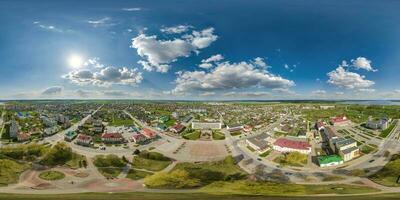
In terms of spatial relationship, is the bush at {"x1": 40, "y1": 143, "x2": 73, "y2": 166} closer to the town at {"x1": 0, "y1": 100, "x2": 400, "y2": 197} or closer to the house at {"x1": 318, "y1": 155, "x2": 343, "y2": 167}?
the town at {"x1": 0, "y1": 100, "x2": 400, "y2": 197}

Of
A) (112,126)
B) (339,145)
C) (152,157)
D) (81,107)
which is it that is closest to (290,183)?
(339,145)

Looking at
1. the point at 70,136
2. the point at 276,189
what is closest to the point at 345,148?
the point at 276,189

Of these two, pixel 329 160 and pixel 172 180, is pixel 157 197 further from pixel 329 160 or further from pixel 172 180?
pixel 329 160

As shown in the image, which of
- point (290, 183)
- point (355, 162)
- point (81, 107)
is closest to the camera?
point (290, 183)

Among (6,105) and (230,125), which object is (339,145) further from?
(6,105)

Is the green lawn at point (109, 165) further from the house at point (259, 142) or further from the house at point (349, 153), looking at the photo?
the house at point (349, 153)

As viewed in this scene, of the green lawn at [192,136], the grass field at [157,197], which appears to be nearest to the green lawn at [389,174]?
the grass field at [157,197]

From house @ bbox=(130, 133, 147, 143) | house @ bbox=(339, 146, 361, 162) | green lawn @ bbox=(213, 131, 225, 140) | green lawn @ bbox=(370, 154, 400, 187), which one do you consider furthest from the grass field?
green lawn @ bbox=(213, 131, 225, 140)
